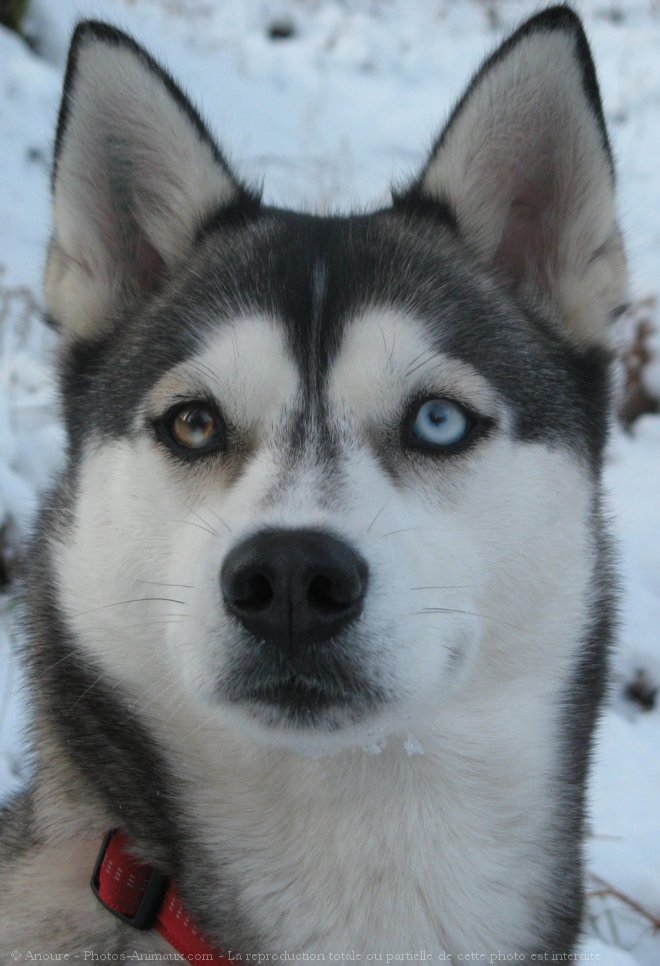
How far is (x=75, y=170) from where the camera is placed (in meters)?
2.36

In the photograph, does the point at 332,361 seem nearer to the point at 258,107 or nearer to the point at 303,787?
the point at 303,787

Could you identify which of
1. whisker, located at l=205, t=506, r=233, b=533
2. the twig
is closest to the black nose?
whisker, located at l=205, t=506, r=233, b=533

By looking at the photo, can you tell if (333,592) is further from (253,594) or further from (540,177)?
(540,177)

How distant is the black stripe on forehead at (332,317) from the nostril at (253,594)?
431mm

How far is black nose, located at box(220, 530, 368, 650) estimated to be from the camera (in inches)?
64.2

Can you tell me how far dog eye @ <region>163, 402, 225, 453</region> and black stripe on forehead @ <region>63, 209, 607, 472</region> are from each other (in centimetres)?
12

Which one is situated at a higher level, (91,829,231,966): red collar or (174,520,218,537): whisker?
(174,520,218,537): whisker

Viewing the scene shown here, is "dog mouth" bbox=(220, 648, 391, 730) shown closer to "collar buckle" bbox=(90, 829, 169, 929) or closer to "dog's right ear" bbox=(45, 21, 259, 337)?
"collar buckle" bbox=(90, 829, 169, 929)

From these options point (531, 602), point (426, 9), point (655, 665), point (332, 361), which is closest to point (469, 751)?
point (531, 602)

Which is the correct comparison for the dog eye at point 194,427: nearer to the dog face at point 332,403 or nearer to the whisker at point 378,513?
the dog face at point 332,403

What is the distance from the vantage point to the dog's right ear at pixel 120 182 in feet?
7.39

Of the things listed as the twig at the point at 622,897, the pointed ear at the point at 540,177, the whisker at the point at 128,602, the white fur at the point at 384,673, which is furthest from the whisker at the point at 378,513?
the twig at the point at 622,897

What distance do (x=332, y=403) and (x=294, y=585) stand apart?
53 centimetres

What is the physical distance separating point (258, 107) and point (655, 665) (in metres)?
7.08
